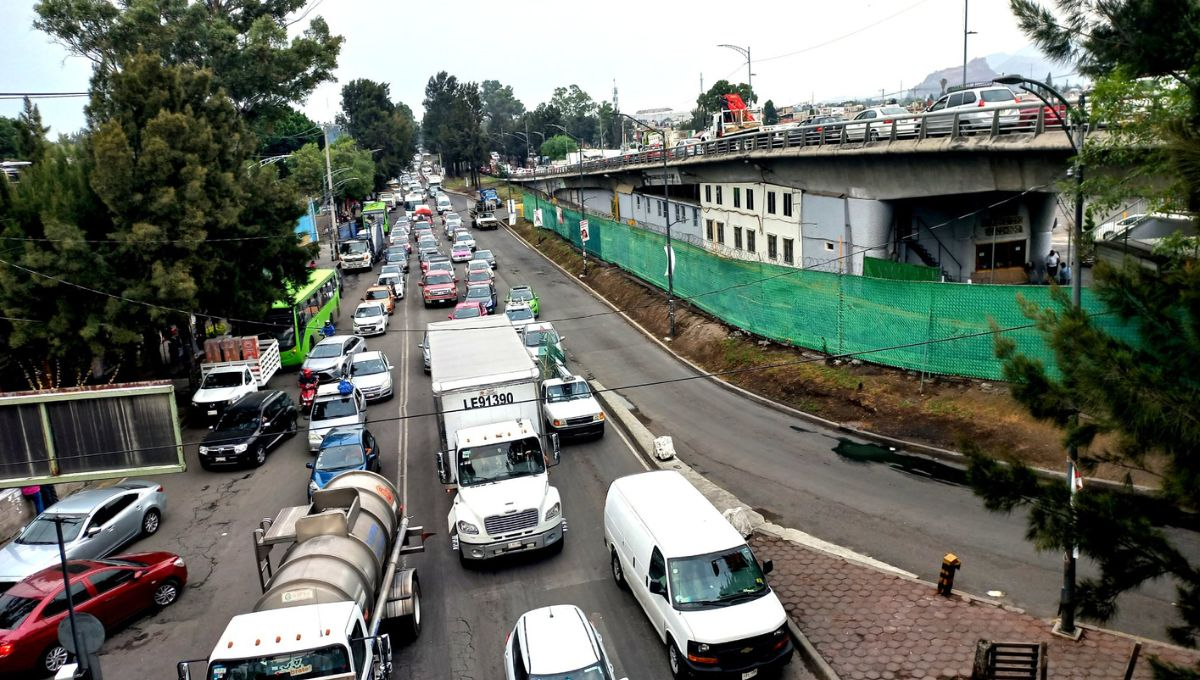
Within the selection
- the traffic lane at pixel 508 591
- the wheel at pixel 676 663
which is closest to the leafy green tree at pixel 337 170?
the traffic lane at pixel 508 591

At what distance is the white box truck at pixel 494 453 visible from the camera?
15414 millimetres

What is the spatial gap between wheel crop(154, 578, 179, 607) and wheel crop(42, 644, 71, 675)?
196 centimetres

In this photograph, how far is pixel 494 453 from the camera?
1675cm

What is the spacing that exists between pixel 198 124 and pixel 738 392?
20.1 m

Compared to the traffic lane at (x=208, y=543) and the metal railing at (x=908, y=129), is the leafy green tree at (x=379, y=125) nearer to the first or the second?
the metal railing at (x=908, y=129)

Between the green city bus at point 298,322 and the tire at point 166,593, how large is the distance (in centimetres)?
1610

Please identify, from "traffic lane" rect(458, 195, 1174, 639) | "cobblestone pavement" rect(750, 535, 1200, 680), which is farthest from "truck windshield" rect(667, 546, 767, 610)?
"traffic lane" rect(458, 195, 1174, 639)

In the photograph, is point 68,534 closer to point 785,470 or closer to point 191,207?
point 191,207

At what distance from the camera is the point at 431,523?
1827 centimetres

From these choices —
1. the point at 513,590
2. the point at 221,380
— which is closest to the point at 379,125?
the point at 221,380

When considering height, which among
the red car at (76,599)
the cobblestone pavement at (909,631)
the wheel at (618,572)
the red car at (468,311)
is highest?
the red car at (468,311)

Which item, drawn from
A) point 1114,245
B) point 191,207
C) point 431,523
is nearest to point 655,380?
point 431,523

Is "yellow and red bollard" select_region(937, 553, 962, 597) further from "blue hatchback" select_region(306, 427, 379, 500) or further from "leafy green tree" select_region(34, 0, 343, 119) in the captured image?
"leafy green tree" select_region(34, 0, 343, 119)

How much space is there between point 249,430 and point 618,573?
13.5 metres
